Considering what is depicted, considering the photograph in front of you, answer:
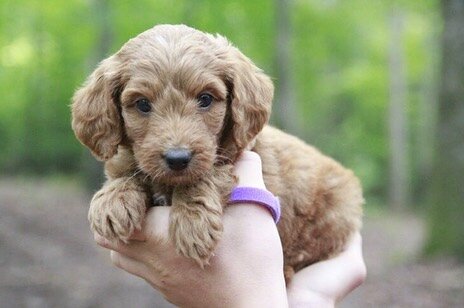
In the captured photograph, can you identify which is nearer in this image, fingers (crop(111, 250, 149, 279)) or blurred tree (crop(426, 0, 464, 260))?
fingers (crop(111, 250, 149, 279))

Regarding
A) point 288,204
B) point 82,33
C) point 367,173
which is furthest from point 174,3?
point 367,173

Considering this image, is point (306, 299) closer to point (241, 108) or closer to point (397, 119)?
point (241, 108)

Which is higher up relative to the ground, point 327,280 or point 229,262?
point 229,262

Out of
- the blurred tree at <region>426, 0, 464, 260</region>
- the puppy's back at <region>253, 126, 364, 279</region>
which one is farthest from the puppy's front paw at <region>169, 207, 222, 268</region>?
the blurred tree at <region>426, 0, 464, 260</region>

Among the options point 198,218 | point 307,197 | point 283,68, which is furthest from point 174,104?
point 283,68

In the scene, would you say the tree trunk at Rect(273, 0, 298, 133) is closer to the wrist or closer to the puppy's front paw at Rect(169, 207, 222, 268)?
the wrist
